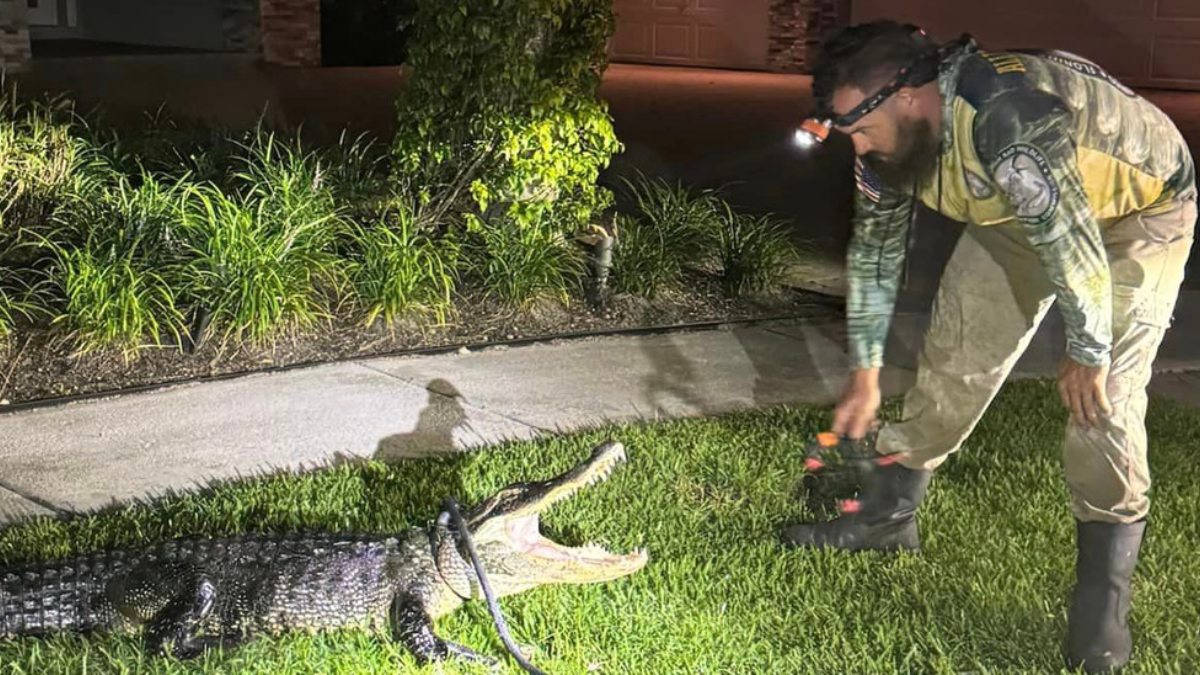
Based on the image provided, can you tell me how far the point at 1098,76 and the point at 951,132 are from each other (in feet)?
1.48

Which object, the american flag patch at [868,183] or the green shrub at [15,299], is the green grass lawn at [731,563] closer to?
the american flag patch at [868,183]

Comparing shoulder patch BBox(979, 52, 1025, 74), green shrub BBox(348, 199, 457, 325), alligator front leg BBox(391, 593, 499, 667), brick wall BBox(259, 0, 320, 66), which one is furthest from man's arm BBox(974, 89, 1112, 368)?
brick wall BBox(259, 0, 320, 66)

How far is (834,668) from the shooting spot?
148 inches

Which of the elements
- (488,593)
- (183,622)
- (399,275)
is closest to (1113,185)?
(488,593)

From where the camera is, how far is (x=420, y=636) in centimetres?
378

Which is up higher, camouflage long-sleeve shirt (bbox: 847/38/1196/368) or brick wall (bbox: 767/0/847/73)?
camouflage long-sleeve shirt (bbox: 847/38/1196/368)

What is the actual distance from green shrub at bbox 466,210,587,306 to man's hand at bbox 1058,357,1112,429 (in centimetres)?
431

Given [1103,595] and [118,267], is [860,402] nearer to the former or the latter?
[1103,595]

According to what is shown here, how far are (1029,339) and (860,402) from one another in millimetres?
587

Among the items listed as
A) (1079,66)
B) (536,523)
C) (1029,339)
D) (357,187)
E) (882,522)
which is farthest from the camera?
(357,187)

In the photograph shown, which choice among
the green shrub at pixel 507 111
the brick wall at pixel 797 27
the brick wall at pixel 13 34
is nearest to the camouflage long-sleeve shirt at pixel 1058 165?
the green shrub at pixel 507 111

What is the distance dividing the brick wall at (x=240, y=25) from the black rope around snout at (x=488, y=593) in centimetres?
1954

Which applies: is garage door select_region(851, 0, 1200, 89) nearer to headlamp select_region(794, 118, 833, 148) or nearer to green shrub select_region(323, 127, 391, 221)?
green shrub select_region(323, 127, 391, 221)

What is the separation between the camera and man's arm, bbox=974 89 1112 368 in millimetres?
3217
